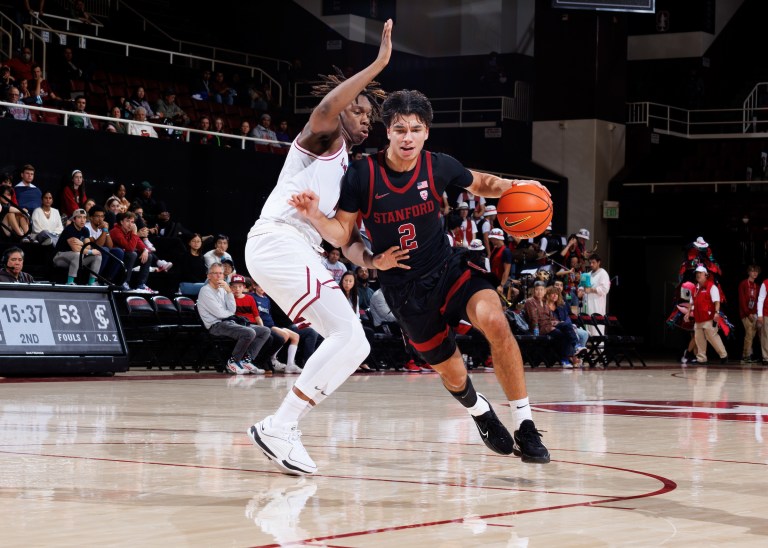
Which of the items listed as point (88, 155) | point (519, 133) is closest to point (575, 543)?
point (88, 155)


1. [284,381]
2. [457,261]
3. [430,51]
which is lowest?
[284,381]

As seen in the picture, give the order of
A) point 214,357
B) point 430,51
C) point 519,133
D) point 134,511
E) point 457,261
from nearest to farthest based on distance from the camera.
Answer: point 134,511, point 457,261, point 214,357, point 519,133, point 430,51

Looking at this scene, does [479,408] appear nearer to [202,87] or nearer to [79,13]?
[202,87]

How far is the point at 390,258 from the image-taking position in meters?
5.79

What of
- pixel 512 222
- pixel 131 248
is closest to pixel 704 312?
pixel 131 248

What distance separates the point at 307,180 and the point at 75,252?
30.8 ft

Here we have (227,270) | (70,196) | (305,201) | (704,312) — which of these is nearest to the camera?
(305,201)

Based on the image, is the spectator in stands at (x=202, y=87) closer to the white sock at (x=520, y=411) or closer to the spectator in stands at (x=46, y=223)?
the spectator in stands at (x=46, y=223)

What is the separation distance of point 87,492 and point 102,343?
8772 millimetres

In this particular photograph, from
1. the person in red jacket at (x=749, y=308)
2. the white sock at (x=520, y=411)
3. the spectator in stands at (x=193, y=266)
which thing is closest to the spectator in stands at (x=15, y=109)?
the spectator in stands at (x=193, y=266)

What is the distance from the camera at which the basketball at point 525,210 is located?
6203mm

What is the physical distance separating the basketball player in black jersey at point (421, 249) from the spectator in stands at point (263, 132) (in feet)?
52.7

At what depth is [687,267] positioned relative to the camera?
23781 mm

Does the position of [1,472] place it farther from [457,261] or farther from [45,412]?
[45,412]
